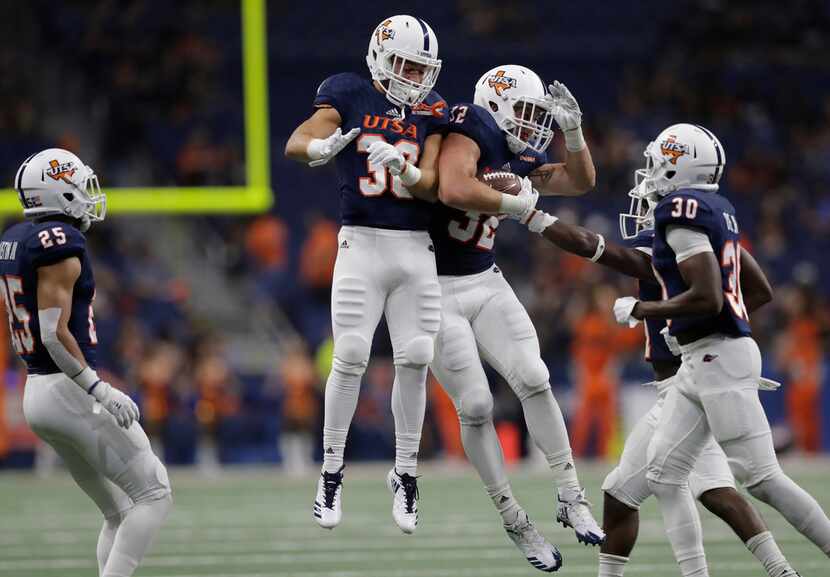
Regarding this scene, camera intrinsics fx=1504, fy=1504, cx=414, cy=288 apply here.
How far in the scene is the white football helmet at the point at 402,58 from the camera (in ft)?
21.0

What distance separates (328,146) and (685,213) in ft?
4.81

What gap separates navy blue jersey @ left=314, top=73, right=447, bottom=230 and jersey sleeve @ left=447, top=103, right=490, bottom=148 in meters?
0.13

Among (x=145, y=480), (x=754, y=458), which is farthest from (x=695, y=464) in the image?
(x=145, y=480)

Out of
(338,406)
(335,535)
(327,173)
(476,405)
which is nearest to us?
(338,406)

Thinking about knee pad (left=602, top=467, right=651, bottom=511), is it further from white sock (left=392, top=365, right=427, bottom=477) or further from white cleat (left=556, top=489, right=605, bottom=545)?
white sock (left=392, top=365, right=427, bottom=477)

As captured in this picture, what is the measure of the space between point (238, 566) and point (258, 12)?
478 centimetres

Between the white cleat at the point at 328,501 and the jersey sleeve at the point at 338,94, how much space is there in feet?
5.11

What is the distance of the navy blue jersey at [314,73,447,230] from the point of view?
20.9ft

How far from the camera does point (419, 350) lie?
6.41m

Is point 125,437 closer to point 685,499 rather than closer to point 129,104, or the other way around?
point 685,499

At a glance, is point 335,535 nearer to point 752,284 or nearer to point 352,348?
point 352,348

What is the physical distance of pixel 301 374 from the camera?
46.7 ft

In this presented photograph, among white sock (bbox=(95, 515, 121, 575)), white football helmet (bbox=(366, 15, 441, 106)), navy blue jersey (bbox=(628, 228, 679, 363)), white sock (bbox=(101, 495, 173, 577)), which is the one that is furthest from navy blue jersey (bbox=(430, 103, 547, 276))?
white sock (bbox=(95, 515, 121, 575))

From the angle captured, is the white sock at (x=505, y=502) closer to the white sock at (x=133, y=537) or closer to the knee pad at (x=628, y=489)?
the knee pad at (x=628, y=489)
